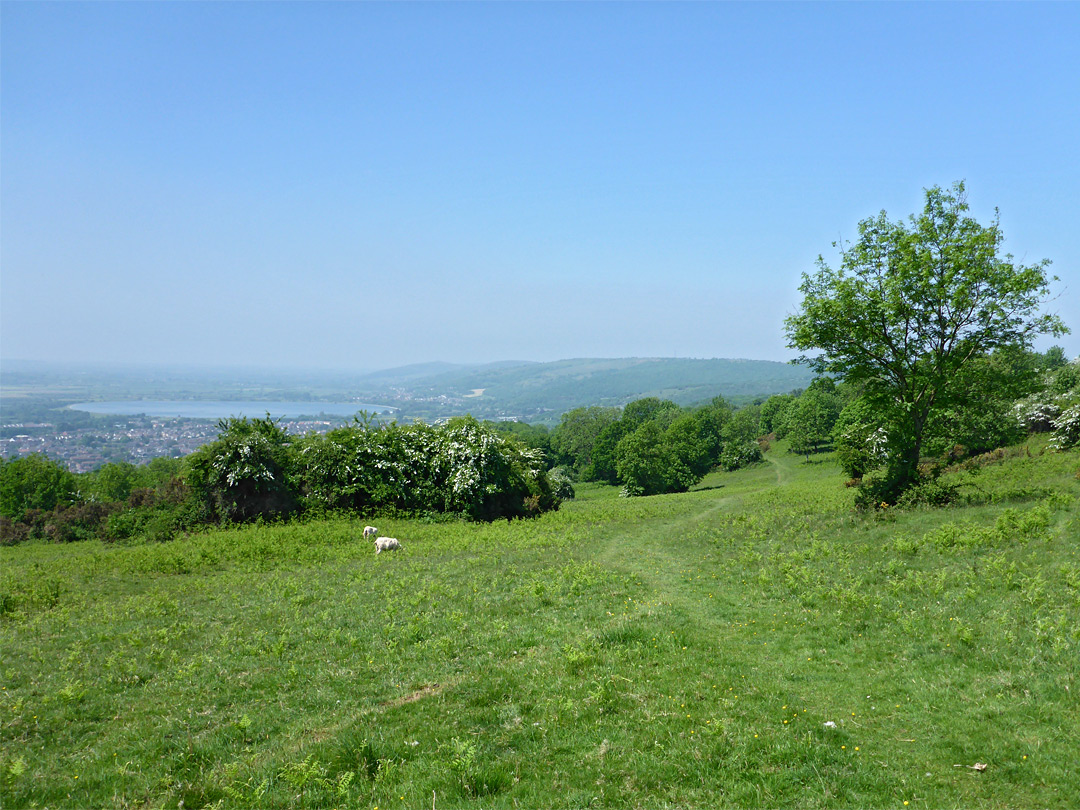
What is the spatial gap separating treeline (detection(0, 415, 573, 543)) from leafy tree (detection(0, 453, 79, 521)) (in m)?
14.2

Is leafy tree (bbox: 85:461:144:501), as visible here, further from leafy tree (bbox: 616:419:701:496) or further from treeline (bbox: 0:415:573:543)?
leafy tree (bbox: 616:419:701:496)

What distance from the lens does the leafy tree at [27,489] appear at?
156 ft

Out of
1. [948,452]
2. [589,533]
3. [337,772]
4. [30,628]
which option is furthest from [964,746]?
[948,452]

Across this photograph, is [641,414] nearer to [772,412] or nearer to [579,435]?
[579,435]

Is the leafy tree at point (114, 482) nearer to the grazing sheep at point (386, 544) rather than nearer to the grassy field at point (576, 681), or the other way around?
the grassy field at point (576, 681)

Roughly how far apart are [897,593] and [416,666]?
1130cm

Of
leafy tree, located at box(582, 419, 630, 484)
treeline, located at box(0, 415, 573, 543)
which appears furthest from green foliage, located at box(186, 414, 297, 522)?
leafy tree, located at box(582, 419, 630, 484)

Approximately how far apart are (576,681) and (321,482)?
27.7 meters

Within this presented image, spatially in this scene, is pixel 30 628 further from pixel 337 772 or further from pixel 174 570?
pixel 337 772

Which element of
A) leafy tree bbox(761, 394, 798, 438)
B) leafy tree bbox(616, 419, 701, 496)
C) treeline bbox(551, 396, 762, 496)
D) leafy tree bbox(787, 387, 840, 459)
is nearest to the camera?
leafy tree bbox(616, 419, 701, 496)

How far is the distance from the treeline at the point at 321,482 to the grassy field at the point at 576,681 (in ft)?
37.8

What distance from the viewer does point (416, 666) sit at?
11094 millimetres

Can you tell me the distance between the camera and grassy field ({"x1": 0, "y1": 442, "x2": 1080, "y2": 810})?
7062 millimetres

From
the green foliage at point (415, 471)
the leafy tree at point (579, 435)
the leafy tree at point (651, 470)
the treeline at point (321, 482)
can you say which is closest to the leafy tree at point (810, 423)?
the leafy tree at point (651, 470)
